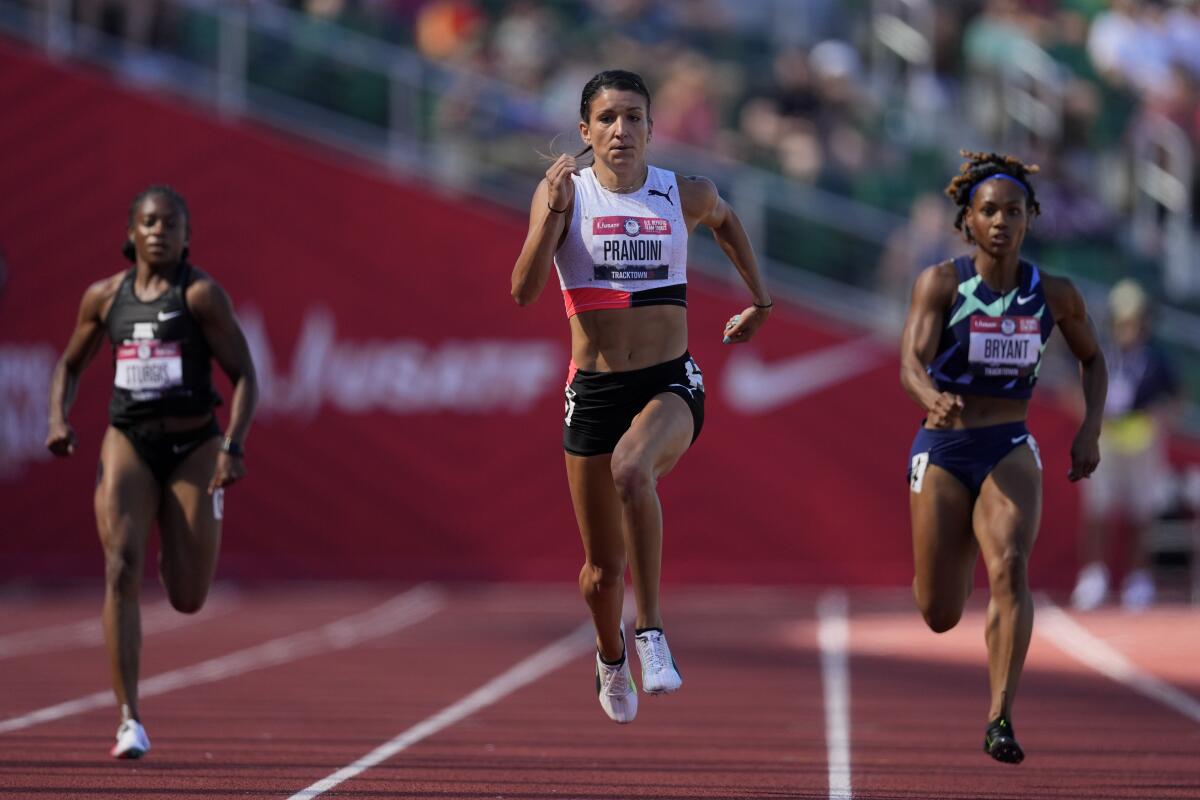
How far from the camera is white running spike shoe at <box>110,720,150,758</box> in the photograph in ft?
24.5

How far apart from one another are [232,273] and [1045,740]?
11.0 meters

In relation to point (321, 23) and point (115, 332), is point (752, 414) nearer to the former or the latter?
point (321, 23)

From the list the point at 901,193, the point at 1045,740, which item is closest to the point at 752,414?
the point at 901,193

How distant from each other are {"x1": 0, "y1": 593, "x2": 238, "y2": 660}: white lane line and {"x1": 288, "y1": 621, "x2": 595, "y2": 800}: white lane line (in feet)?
9.91

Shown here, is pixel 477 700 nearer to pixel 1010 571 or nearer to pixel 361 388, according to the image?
pixel 1010 571

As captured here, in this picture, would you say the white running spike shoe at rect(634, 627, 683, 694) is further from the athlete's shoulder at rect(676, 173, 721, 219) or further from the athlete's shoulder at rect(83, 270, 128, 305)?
the athlete's shoulder at rect(83, 270, 128, 305)

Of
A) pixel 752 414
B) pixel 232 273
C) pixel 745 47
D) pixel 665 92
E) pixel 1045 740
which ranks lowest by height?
pixel 1045 740

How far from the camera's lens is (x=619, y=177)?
6.87 meters

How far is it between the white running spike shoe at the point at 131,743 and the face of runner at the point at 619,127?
9.60ft

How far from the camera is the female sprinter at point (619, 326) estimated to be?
6.66 m

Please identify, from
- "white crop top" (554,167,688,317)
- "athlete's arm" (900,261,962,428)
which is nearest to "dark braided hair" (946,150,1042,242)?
"athlete's arm" (900,261,962,428)

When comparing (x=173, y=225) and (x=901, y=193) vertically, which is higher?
(x=901, y=193)

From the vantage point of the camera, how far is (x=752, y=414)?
17.5 m

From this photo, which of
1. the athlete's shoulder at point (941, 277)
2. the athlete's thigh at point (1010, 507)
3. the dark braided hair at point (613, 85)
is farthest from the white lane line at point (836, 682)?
the dark braided hair at point (613, 85)
